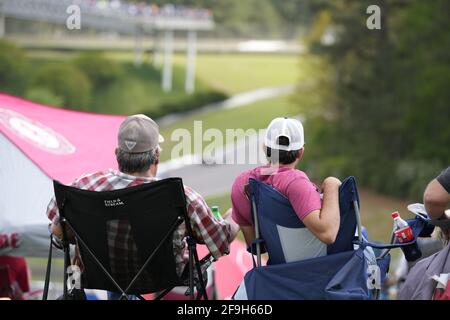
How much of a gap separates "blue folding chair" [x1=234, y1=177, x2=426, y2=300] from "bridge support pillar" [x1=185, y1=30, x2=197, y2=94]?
1487 inches

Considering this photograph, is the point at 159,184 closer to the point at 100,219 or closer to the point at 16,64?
the point at 100,219

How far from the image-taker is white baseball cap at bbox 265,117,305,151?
141 inches

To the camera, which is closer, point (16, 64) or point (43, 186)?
point (43, 186)

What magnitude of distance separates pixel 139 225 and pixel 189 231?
0.72ft

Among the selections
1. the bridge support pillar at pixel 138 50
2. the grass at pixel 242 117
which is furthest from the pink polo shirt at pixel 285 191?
the bridge support pillar at pixel 138 50

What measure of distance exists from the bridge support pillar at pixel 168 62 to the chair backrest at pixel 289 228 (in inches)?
1450

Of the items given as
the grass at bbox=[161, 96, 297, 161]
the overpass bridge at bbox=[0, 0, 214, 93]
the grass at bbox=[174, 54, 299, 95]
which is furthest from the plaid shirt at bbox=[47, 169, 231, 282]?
the grass at bbox=[174, 54, 299, 95]

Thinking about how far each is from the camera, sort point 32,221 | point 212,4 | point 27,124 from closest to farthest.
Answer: point 32,221, point 27,124, point 212,4

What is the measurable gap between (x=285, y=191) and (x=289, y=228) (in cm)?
16

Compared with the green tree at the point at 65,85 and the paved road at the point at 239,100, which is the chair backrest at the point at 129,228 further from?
the paved road at the point at 239,100

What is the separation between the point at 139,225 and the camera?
3.53m

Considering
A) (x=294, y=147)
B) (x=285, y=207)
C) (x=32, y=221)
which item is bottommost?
(x=32, y=221)

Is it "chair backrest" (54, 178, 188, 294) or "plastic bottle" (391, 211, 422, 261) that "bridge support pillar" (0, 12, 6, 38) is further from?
"plastic bottle" (391, 211, 422, 261)

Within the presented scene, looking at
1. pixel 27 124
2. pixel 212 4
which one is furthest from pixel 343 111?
pixel 212 4
